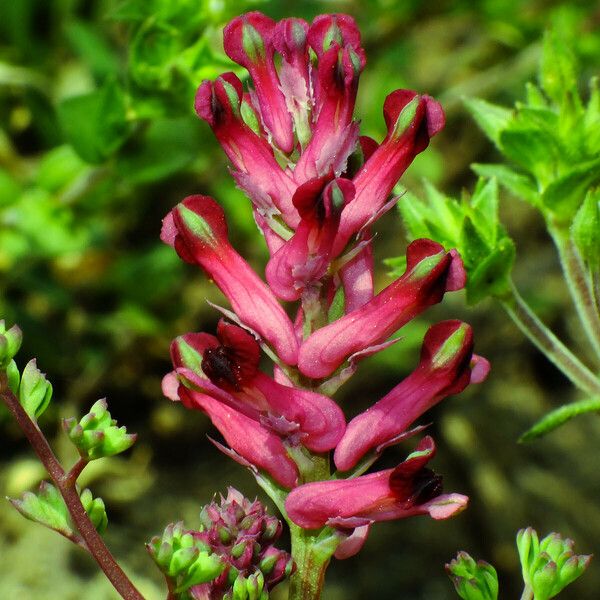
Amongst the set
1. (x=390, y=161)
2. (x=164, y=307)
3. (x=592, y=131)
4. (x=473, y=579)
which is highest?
(x=390, y=161)

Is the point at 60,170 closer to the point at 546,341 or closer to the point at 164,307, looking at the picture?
the point at 164,307

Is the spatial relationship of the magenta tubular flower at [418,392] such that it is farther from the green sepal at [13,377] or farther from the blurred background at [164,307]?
the blurred background at [164,307]

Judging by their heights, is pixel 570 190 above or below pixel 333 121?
below

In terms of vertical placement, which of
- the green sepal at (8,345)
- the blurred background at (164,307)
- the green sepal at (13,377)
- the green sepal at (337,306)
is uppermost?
the green sepal at (8,345)

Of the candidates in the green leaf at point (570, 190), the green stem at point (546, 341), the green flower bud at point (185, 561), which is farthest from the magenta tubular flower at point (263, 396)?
the green leaf at point (570, 190)

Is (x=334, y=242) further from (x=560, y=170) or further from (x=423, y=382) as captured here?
(x=560, y=170)

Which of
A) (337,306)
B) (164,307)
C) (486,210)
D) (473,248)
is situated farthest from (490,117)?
(164,307)
